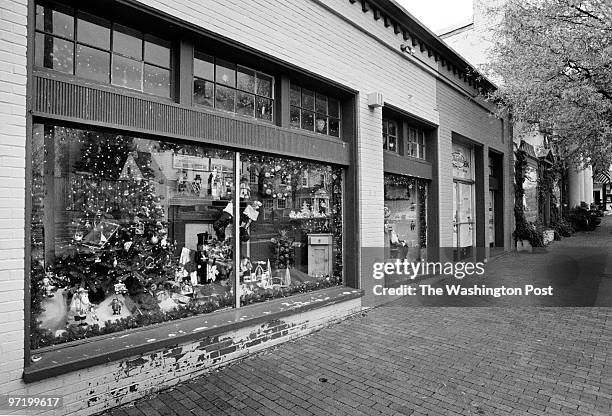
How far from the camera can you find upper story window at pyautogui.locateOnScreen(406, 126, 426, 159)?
8.43 m

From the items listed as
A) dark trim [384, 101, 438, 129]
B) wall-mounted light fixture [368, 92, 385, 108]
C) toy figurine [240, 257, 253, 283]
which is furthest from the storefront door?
toy figurine [240, 257, 253, 283]

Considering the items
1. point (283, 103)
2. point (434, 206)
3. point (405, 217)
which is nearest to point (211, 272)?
point (283, 103)

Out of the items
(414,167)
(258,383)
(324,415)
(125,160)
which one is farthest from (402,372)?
(414,167)

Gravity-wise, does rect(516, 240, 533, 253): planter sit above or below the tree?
below

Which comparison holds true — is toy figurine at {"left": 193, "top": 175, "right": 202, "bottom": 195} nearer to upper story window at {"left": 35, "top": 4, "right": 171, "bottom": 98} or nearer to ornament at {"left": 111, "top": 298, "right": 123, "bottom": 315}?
upper story window at {"left": 35, "top": 4, "right": 171, "bottom": 98}

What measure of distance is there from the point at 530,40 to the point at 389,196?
14.8 ft

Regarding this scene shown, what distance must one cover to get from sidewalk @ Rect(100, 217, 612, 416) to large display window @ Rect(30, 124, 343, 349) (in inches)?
34.6

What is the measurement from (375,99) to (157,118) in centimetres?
373

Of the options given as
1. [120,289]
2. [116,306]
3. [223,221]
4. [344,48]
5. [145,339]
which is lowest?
[145,339]

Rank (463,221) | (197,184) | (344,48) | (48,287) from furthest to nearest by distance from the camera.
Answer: (463,221)
(344,48)
(197,184)
(48,287)

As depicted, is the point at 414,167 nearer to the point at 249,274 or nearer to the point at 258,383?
the point at 249,274

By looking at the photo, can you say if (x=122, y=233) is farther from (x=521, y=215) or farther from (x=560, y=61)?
(x=521, y=215)

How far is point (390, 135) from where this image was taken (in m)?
7.83

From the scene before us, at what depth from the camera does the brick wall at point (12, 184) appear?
9.61ft
